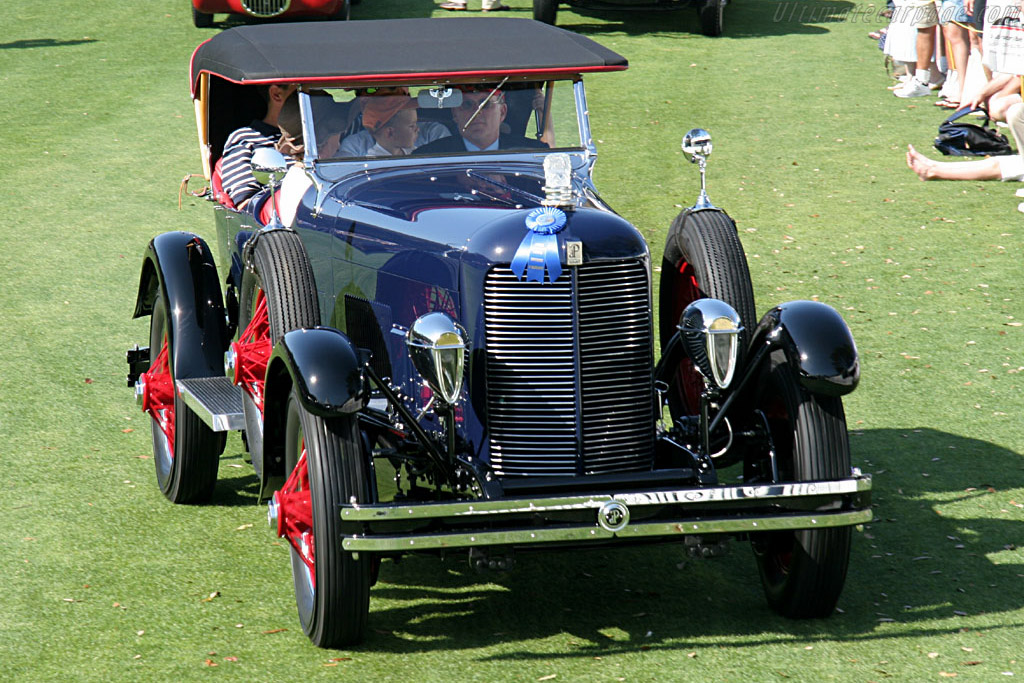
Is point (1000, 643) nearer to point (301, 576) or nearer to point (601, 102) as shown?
point (301, 576)

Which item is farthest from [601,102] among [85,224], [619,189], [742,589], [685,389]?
[742,589]

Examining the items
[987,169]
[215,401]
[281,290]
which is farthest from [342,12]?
[281,290]

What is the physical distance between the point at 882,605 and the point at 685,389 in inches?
53.9

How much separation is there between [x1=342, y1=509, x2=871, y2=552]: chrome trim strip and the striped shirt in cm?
304

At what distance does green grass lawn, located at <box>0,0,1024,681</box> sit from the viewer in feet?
14.4

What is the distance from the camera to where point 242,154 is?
21.9ft

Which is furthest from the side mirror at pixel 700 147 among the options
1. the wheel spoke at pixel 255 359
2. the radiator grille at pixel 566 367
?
the wheel spoke at pixel 255 359

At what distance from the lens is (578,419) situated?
4.55m

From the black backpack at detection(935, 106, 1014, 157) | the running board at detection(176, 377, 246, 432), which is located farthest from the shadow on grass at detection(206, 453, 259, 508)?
the black backpack at detection(935, 106, 1014, 157)

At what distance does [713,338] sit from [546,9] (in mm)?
12986

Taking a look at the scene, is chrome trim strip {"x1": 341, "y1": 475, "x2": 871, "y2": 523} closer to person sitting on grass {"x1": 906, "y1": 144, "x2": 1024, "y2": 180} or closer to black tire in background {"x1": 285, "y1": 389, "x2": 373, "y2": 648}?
black tire in background {"x1": 285, "y1": 389, "x2": 373, "y2": 648}

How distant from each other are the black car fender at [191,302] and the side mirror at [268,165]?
73 centimetres

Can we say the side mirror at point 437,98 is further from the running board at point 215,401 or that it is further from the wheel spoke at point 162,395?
the wheel spoke at point 162,395

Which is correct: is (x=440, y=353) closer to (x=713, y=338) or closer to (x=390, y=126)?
(x=713, y=338)
